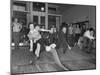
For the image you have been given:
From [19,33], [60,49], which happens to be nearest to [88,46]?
[60,49]

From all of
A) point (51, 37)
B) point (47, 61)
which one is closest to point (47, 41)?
point (51, 37)

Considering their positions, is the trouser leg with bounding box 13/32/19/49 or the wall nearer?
the trouser leg with bounding box 13/32/19/49

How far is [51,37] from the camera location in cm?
201

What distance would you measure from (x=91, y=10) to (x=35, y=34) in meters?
1.07

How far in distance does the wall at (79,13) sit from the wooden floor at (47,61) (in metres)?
0.51

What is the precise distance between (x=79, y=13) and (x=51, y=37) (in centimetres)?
63

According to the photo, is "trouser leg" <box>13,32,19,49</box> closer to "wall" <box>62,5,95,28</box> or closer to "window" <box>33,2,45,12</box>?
"window" <box>33,2,45,12</box>

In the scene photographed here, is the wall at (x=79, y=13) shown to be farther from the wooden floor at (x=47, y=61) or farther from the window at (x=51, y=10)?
the wooden floor at (x=47, y=61)

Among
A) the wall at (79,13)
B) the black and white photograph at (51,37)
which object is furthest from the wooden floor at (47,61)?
the wall at (79,13)

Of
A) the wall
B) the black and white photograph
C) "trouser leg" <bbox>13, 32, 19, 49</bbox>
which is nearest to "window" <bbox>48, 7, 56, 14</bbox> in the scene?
the black and white photograph

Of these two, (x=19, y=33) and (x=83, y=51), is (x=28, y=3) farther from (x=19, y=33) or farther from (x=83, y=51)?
(x=83, y=51)

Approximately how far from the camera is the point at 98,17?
88.2 inches

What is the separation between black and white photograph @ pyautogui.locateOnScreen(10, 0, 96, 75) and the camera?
1873 millimetres

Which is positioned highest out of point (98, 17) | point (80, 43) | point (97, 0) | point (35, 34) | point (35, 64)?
point (97, 0)
